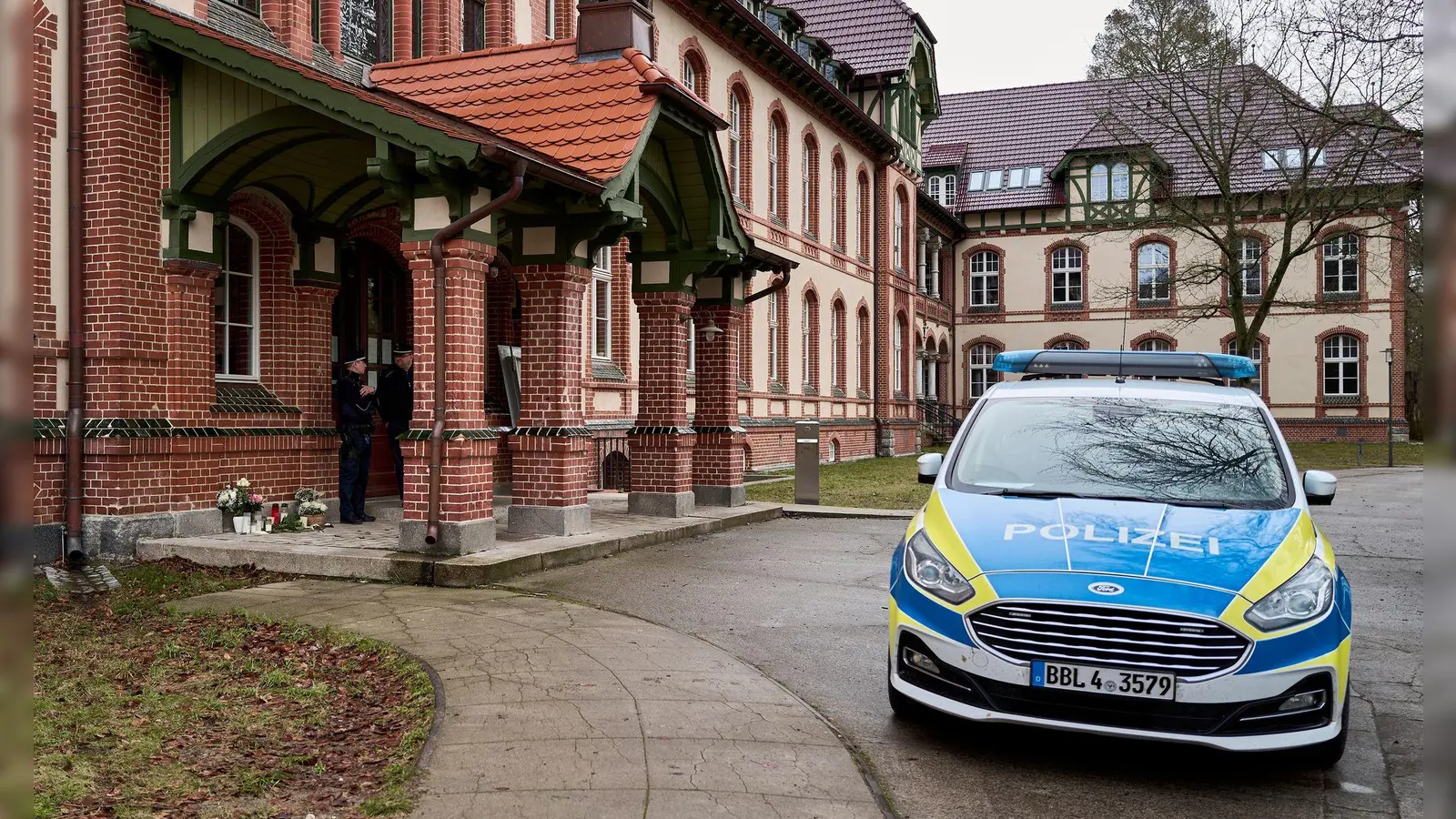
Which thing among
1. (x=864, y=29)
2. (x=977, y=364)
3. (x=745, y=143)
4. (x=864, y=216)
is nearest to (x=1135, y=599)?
(x=745, y=143)

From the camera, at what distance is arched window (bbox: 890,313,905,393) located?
37531 millimetres

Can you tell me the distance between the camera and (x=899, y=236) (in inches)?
1500

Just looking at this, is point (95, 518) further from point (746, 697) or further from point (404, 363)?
point (746, 697)

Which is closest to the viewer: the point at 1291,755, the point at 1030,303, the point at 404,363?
the point at 1291,755

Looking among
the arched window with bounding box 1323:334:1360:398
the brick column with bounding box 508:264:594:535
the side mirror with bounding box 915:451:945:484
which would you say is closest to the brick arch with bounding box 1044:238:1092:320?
the arched window with bounding box 1323:334:1360:398

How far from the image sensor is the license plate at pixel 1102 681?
4750mm

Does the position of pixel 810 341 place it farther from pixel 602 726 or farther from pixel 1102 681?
pixel 1102 681

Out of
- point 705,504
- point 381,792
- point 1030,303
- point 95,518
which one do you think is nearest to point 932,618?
point 381,792

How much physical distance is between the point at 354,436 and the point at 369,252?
10.3 feet

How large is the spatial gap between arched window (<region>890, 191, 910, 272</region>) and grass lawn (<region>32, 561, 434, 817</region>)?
31.4 m

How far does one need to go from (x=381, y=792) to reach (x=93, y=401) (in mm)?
7558

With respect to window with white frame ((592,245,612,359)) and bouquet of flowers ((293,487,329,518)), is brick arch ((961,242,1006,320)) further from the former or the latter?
bouquet of flowers ((293,487,329,518))

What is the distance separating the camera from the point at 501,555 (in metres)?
9.98

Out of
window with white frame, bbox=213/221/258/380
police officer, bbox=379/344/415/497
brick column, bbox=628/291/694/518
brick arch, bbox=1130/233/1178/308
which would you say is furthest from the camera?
brick arch, bbox=1130/233/1178/308
